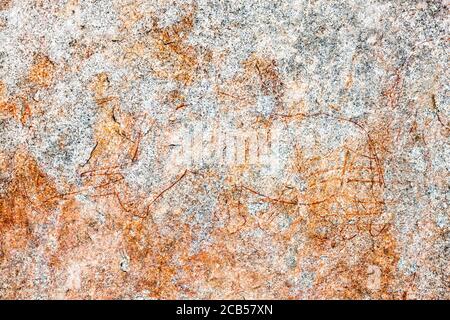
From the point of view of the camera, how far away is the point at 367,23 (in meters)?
2.94

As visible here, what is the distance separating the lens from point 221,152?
2.99 metres

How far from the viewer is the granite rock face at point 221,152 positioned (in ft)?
9.64

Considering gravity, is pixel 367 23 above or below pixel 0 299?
above

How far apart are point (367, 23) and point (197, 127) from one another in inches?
40.9

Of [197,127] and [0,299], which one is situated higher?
[197,127]

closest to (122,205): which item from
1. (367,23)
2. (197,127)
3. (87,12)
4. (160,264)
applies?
(160,264)

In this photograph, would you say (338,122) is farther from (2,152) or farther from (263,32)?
(2,152)

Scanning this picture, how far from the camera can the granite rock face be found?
2.94 metres

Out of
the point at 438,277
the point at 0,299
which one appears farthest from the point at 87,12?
the point at 438,277

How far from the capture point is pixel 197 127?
2.99 meters

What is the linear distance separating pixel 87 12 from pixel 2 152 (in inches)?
34.5
